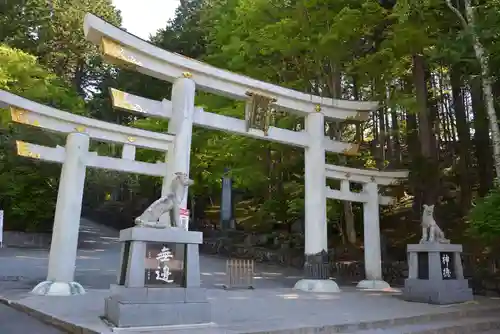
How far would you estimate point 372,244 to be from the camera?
543 inches

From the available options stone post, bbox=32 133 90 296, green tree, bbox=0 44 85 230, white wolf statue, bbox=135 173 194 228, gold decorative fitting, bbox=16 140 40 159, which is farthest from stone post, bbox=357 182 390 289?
green tree, bbox=0 44 85 230

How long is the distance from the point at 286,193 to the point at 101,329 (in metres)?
15.1

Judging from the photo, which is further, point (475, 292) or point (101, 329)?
point (475, 292)

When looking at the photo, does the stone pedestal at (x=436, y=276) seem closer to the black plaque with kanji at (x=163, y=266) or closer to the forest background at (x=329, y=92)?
the forest background at (x=329, y=92)

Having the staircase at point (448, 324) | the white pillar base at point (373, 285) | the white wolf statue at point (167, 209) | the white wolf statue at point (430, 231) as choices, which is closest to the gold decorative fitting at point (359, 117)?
the white wolf statue at point (430, 231)

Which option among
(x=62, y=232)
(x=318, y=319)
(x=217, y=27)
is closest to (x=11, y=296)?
(x=62, y=232)

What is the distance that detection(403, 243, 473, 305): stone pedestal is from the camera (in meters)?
10.5

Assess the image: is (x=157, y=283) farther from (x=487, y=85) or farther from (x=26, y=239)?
(x=26, y=239)

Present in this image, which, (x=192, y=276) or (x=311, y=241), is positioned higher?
(x=311, y=241)

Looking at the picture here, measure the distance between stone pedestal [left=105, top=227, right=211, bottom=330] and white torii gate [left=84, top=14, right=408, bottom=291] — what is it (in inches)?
128

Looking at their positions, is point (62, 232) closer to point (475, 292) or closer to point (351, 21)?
point (351, 21)

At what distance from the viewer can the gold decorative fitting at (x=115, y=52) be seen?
954cm

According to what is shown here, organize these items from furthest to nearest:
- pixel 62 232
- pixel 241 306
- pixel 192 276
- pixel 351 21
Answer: pixel 351 21
pixel 62 232
pixel 241 306
pixel 192 276

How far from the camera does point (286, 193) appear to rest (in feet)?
66.5
